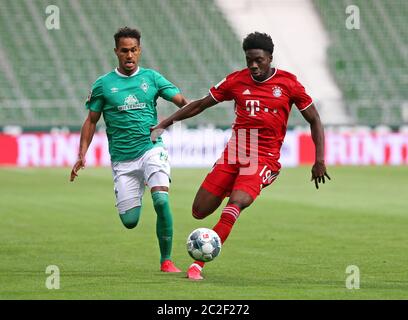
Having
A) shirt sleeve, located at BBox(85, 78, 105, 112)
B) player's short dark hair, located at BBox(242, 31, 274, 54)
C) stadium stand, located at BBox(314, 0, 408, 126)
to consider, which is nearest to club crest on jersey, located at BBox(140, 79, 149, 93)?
shirt sleeve, located at BBox(85, 78, 105, 112)

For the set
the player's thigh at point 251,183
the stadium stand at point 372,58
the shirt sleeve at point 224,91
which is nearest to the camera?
the player's thigh at point 251,183

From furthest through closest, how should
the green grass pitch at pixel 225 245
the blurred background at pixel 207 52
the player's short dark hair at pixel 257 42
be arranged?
the blurred background at pixel 207 52, the player's short dark hair at pixel 257 42, the green grass pitch at pixel 225 245

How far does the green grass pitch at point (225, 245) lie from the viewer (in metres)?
9.47

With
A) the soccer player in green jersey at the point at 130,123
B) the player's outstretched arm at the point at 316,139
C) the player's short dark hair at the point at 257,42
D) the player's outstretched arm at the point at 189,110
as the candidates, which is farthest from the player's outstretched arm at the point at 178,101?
the player's outstretched arm at the point at 316,139

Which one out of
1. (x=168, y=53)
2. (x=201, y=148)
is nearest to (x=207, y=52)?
(x=168, y=53)

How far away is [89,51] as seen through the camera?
122 ft

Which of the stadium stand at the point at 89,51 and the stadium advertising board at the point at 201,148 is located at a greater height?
the stadium stand at the point at 89,51

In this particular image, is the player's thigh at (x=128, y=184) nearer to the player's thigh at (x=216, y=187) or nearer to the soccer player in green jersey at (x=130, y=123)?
the soccer player in green jersey at (x=130, y=123)

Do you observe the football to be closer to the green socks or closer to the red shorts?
the red shorts

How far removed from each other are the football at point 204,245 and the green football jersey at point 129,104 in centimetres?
177

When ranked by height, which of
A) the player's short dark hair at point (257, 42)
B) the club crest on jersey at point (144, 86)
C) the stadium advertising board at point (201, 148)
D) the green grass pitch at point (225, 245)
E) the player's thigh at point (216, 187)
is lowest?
the green grass pitch at point (225, 245)

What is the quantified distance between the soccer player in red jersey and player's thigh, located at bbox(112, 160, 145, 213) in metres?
0.79

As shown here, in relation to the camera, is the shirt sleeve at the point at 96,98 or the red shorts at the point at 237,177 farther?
the shirt sleeve at the point at 96,98

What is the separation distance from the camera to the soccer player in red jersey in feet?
34.5
